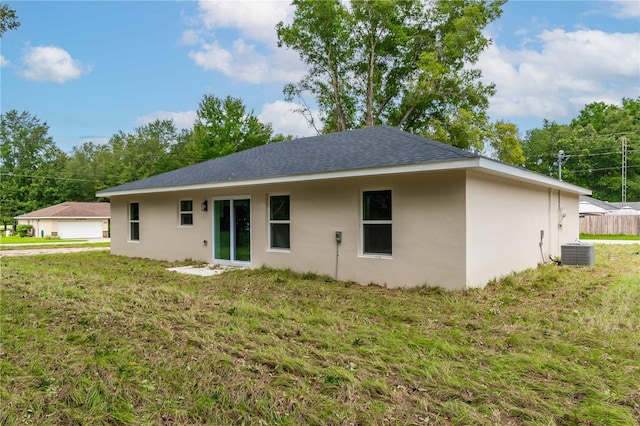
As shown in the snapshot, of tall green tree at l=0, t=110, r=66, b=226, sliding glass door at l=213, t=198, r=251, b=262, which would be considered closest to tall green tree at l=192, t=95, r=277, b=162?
tall green tree at l=0, t=110, r=66, b=226

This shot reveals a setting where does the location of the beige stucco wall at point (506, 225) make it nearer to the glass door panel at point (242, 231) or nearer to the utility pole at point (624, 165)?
the glass door panel at point (242, 231)

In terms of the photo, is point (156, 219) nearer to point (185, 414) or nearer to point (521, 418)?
point (185, 414)

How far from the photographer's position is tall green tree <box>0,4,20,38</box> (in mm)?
5648

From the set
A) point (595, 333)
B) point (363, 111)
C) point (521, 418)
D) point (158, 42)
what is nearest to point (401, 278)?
point (595, 333)

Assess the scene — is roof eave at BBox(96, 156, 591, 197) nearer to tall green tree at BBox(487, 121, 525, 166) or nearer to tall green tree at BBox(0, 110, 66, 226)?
tall green tree at BBox(487, 121, 525, 166)

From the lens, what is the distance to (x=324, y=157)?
30.0 feet

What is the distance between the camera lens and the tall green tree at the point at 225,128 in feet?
108

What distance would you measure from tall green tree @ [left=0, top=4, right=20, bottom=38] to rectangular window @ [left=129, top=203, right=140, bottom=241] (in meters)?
7.68

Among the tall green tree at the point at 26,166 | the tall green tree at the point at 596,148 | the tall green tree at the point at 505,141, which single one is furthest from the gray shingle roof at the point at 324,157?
the tall green tree at the point at 26,166

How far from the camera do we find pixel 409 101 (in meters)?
24.4

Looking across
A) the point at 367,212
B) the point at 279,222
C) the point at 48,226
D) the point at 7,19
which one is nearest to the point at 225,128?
the point at 48,226

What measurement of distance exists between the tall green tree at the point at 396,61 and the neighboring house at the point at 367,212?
12884mm

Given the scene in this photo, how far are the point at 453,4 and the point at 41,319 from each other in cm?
2703

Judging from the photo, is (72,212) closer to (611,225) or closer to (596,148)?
(611,225)
